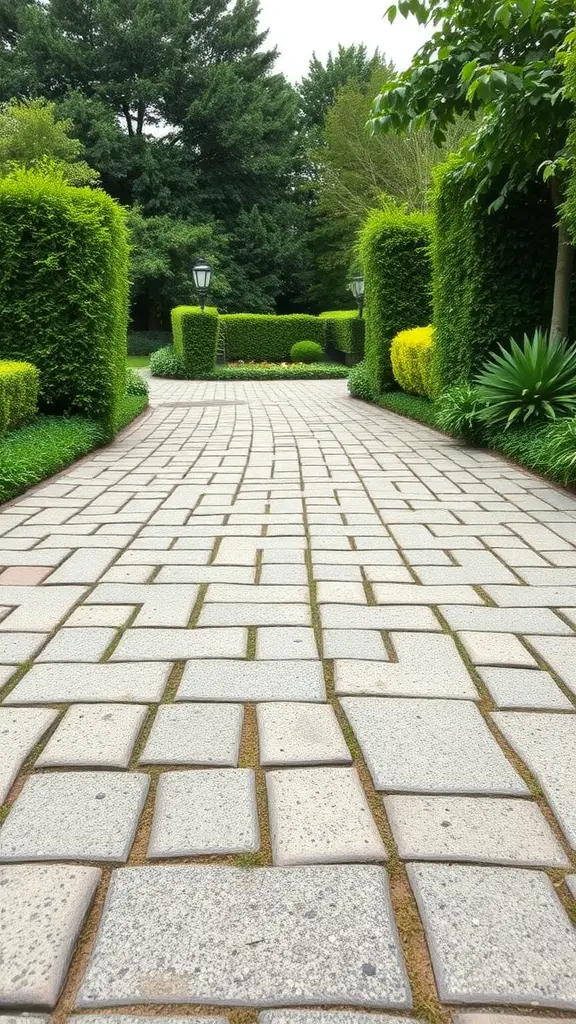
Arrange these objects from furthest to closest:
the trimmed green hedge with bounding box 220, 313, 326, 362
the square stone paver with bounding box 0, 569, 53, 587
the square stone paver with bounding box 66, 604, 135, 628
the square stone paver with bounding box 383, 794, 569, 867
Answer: the trimmed green hedge with bounding box 220, 313, 326, 362, the square stone paver with bounding box 0, 569, 53, 587, the square stone paver with bounding box 66, 604, 135, 628, the square stone paver with bounding box 383, 794, 569, 867

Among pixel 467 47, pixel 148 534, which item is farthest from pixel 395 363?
pixel 148 534

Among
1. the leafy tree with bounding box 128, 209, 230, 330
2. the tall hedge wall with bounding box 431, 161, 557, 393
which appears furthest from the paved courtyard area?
the leafy tree with bounding box 128, 209, 230, 330

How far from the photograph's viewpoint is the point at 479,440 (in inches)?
257

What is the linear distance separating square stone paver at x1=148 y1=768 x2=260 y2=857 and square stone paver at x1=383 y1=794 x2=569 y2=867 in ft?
0.99

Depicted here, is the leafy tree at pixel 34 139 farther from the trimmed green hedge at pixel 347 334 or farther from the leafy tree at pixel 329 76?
the leafy tree at pixel 329 76

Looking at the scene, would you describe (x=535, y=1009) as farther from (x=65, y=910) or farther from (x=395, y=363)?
(x=395, y=363)

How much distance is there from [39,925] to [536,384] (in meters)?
5.59

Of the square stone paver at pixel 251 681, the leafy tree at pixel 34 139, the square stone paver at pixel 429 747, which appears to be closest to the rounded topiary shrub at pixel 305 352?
the leafy tree at pixel 34 139

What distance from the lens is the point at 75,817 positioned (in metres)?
1.45

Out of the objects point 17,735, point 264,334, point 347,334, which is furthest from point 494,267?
point 264,334

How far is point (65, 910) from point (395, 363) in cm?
932

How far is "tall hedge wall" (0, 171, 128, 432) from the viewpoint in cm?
646

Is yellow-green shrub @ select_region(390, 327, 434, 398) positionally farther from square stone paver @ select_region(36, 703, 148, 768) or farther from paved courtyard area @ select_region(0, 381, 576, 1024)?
square stone paver @ select_region(36, 703, 148, 768)

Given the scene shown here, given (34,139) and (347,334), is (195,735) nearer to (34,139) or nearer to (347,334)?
(347,334)
